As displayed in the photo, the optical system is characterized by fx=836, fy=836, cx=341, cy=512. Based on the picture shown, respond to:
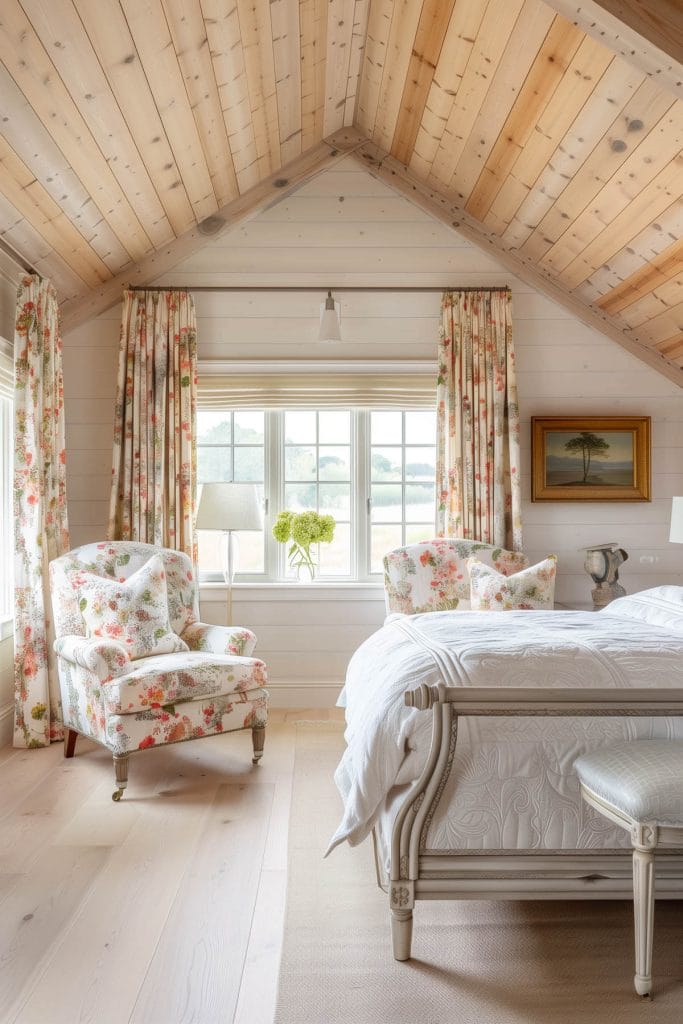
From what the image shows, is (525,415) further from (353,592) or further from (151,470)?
(151,470)

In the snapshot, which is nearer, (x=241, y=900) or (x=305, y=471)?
(x=241, y=900)

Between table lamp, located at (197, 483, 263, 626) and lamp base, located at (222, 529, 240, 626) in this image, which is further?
lamp base, located at (222, 529, 240, 626)

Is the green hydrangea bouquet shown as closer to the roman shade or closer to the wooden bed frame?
the roman shade

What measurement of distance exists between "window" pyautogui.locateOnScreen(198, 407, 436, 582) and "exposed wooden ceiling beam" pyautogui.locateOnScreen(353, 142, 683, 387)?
102 centimetres

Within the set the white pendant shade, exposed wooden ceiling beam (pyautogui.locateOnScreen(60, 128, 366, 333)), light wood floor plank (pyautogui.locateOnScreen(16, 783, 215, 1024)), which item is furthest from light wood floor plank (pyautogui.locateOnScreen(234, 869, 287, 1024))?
exposed wooden ceiling beam (pyautogui.locateOnScreen(60, 128, 366, 333))

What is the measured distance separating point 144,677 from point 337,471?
2.16 metres

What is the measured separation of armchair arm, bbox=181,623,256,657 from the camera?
402 centimetres

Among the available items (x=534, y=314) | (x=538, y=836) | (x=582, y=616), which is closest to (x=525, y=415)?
(x=534, y=314)

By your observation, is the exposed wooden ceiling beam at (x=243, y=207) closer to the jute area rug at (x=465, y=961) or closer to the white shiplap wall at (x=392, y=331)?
the white shiplap wall at (x=392, y=331)

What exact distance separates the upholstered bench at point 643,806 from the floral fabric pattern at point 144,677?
1.96 meters

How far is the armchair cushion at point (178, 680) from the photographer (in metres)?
3.42

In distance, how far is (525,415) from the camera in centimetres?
510

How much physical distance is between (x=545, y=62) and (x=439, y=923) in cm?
323

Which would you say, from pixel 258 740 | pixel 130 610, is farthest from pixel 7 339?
pixel 258 740
